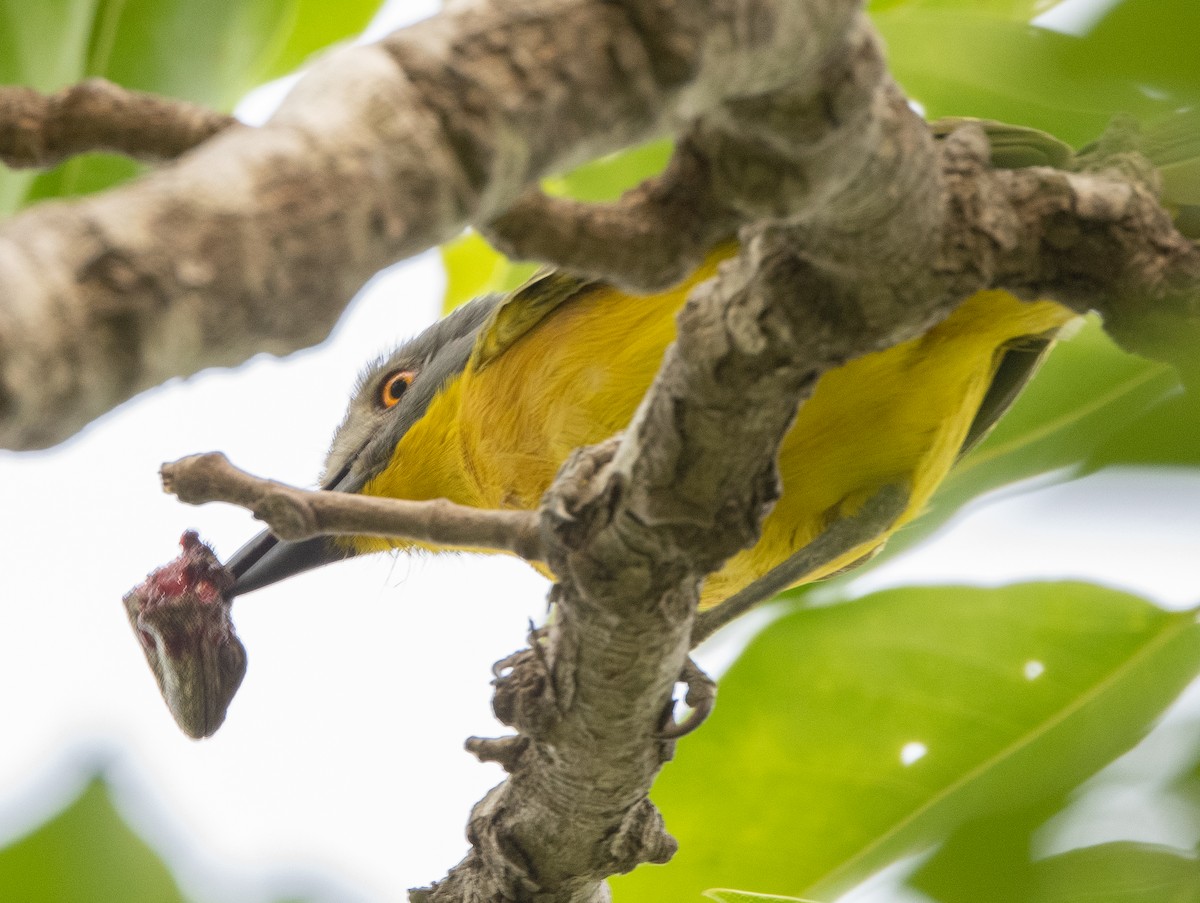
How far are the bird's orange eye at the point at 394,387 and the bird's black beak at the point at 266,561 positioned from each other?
2.36 ft

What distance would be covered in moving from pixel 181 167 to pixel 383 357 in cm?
429

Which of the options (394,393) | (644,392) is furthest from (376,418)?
→ (644,392)

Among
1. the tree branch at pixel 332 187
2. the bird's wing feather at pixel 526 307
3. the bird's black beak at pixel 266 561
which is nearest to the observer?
the tree branch at pixel 332 187

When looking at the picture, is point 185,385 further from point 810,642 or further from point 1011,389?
point 1011,389

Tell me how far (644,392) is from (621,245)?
2.23 meters

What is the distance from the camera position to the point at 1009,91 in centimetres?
246

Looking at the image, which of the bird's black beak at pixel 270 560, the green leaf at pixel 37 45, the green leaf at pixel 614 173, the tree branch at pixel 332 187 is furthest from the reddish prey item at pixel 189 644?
the tree branch at pixel 332 187

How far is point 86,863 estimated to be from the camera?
103 inches

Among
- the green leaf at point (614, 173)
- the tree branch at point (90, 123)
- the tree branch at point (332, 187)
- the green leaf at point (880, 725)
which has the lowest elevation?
the green leaf at point (880, 725)

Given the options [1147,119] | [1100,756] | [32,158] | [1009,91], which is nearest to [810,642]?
[1100,756]

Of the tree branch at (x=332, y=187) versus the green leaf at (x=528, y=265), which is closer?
the tree branch at (x=332, y=187)

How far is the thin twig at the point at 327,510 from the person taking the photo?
1.86 m

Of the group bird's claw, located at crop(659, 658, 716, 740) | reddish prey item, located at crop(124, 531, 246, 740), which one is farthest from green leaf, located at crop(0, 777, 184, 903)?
bird's claw, located at crop(659, 658, 716, 740)

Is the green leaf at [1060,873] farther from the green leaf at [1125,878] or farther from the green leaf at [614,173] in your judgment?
the green leaf at [614,173]
